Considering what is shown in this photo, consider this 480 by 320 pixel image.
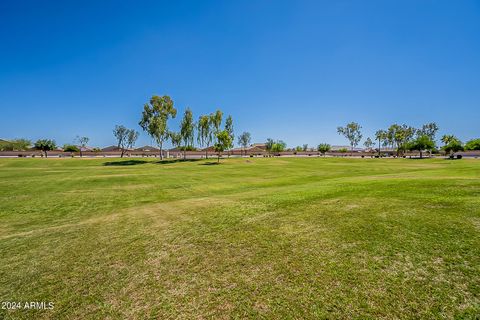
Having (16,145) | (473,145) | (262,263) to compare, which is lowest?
(262,263)

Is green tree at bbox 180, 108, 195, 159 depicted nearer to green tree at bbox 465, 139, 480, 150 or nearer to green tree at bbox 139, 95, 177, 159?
green tree at bbox 139, 95, 177, 159

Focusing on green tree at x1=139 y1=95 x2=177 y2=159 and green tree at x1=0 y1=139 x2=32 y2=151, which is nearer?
green tree at x1=139 y1=95 x2=177 y2=159

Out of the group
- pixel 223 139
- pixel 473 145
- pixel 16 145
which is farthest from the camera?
pixel 16 145

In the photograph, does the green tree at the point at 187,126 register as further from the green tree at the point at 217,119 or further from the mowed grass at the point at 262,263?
the mowed grass at the point at 262,263

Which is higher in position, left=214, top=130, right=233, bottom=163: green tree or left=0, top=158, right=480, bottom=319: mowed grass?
left=214, top=130, right=233, bottom=163: green tree

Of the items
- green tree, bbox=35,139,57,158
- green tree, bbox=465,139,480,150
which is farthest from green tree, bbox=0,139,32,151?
green tree, bbox=465,139,480,150

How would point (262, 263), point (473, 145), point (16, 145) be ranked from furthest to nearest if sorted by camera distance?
point (16, 145) < point (473, 145) < point (262, 263)

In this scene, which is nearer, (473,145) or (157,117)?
(157,117)

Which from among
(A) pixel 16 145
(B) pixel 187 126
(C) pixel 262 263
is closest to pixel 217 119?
(B) pixel 187 126

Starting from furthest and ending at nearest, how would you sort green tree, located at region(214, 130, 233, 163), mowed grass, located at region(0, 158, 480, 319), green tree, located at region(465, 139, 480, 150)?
green tree, located at region(465, 139, 480, 150)
green tree, located at region(214, 130, 233, 163)
mowed grass, located at region(0, 158, 480, 319)

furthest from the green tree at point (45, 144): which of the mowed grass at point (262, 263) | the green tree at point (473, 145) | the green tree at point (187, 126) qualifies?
the green tree at point (473, 145)

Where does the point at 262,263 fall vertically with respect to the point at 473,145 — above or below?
below

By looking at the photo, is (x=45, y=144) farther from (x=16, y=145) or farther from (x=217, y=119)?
(x=217, y=119)

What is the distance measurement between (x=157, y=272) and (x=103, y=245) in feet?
9.34
